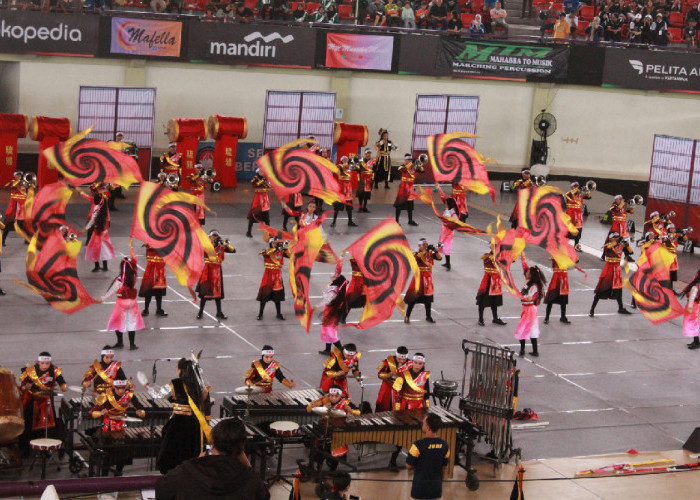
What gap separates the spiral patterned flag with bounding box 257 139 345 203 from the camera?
20125 millimetres

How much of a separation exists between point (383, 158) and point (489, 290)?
11217mm

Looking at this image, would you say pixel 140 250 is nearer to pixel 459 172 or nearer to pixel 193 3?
pixel 459 172

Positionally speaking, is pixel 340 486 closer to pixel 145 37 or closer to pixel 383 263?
pixel 383 263

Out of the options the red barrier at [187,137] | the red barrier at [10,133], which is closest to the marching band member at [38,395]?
the red barrier at [10,133]

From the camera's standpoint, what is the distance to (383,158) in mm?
32062

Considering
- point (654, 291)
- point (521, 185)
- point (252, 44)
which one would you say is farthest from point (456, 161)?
point (252, 44)

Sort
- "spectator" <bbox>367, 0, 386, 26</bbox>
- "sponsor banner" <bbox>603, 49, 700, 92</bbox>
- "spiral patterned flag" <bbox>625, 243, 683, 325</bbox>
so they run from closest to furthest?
"spiral patterned flag" <bbox>625, 243, 683, 325</bbox>, "spectator" <bbox>367, 0, 386, 26</bbox>, "sponsor banner" <bbox>603, 49, 700, 92</bbox>

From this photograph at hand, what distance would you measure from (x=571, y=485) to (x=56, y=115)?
20.8 metres

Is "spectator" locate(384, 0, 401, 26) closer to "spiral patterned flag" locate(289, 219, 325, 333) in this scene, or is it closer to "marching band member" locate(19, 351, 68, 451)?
"spiral patterned flag" locate(289, 219, 325, 333)

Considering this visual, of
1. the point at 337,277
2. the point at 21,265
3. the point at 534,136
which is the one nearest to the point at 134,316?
the point at 337,277

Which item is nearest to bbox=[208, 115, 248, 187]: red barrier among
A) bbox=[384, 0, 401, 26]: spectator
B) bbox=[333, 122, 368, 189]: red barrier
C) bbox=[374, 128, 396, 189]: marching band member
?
bbox=[333, 122, 368, 189]: red barrier

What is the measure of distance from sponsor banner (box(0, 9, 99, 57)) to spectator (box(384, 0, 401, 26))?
7938mm

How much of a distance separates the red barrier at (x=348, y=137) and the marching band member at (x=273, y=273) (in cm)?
1203

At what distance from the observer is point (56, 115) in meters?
31.7
